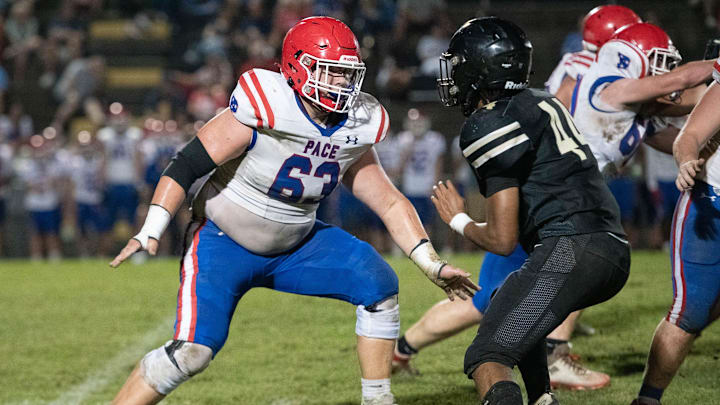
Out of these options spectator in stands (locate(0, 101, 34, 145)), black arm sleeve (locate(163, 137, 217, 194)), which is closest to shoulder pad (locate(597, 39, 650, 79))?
black arm sleeve (locate(163, 137, 217, 194))

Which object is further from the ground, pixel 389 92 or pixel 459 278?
pixel 459 278

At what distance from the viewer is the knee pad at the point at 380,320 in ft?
12.0

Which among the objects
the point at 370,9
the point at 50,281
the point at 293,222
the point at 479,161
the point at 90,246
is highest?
the point at 479,161

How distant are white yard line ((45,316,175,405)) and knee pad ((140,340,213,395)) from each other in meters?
1.39

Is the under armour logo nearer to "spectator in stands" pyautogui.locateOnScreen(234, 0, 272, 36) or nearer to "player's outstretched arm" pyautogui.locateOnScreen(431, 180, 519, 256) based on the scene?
"player's outstretched arm" pyautogui.locateOnScreen(431, 180, 519, 256)

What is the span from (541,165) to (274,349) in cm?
301

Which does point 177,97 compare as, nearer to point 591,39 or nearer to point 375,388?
point 591,39

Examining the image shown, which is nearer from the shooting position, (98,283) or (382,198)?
(382,198)

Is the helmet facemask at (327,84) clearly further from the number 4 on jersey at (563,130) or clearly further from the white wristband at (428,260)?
the number 4 on jersey at (563,130)

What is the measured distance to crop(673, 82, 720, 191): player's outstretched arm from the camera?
11.4 feet

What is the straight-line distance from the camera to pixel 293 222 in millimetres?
3801

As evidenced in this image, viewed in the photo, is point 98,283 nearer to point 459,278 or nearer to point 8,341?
point 8,341

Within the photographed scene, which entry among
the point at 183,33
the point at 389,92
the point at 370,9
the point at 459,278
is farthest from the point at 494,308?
the point at 183,33

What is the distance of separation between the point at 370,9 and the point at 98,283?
22.3ft
